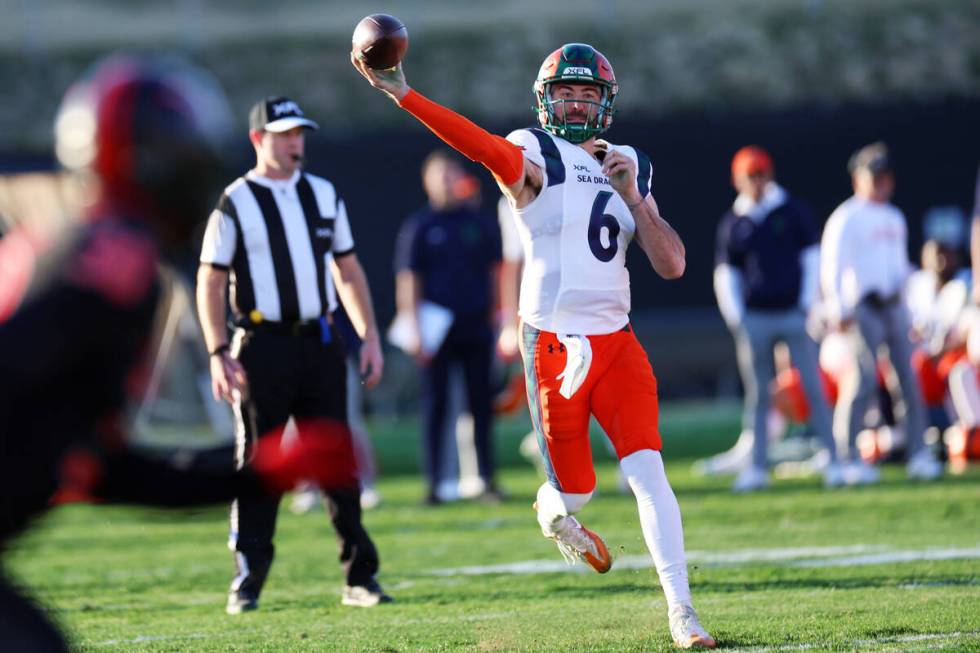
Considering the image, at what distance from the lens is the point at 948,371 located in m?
11.0

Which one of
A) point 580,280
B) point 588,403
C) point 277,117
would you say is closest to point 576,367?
point 588,403

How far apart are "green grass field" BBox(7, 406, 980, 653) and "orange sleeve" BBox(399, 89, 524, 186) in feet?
4.65

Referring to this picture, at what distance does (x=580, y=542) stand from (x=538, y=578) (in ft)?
Result: 4.12

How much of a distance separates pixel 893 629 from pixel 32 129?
17385mm

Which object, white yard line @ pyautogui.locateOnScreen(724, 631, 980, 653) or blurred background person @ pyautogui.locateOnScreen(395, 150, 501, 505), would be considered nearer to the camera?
white yard line @ pyautogui.locateOnScreen(724, 631, 980, 653)

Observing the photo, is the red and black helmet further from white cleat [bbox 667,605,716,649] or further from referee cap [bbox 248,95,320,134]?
referee cap [bbox 248,95,320,134]

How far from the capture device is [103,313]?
2.57 meters

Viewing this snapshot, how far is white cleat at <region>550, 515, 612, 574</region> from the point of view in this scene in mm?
5219

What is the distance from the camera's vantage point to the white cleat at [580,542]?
17.1 ft

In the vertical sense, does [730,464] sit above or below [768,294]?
below

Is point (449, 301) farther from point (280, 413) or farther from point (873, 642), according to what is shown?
point (873, 642)

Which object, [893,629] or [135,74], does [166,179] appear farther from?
[893,629]

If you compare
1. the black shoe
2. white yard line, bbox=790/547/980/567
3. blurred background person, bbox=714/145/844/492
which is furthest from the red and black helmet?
blurred background person, bbox=714/145/844/492

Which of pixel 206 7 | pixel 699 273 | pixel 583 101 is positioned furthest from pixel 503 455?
pixel 206 7
